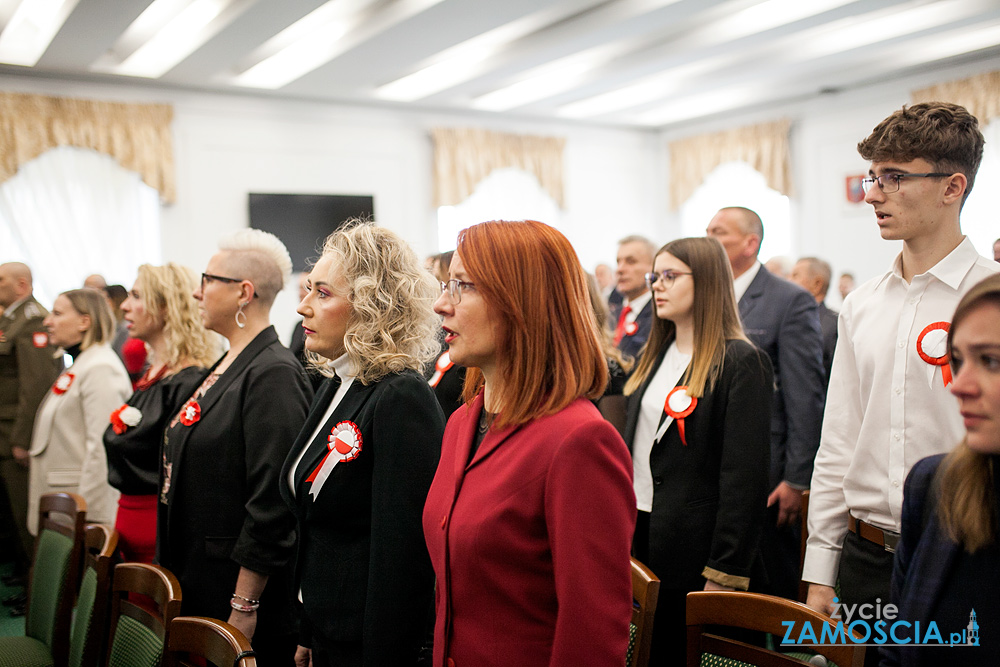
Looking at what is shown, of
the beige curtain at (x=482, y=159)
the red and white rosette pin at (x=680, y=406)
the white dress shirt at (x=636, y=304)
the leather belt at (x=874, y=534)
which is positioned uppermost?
the beige curtain at (x=482, y=159)

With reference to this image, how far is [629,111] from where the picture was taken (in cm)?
995

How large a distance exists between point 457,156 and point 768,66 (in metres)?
3.68

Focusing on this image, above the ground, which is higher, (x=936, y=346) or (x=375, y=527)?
(x=936, y=346)

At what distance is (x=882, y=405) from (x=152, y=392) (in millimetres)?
2346

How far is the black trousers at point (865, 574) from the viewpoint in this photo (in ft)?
5.69

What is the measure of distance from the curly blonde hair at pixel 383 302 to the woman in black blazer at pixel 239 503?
1.05 ft

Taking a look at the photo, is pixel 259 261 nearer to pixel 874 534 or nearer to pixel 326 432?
pixel 326 432

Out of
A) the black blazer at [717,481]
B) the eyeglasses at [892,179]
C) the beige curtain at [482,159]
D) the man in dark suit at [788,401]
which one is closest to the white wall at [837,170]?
the beige curtain at [482,159]

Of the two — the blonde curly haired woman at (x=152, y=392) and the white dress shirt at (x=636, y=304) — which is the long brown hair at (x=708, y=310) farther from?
the white dress shirt at (x=636, y=304)

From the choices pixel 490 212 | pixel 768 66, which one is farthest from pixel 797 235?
pixel 490 212

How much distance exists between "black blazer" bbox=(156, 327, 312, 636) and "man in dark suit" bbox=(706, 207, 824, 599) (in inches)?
71.3

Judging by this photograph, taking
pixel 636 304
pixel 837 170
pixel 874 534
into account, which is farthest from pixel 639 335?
pixel 837 170

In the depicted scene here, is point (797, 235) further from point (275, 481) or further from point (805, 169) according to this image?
point (275, 481)

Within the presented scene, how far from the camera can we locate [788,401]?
3.01 metres
